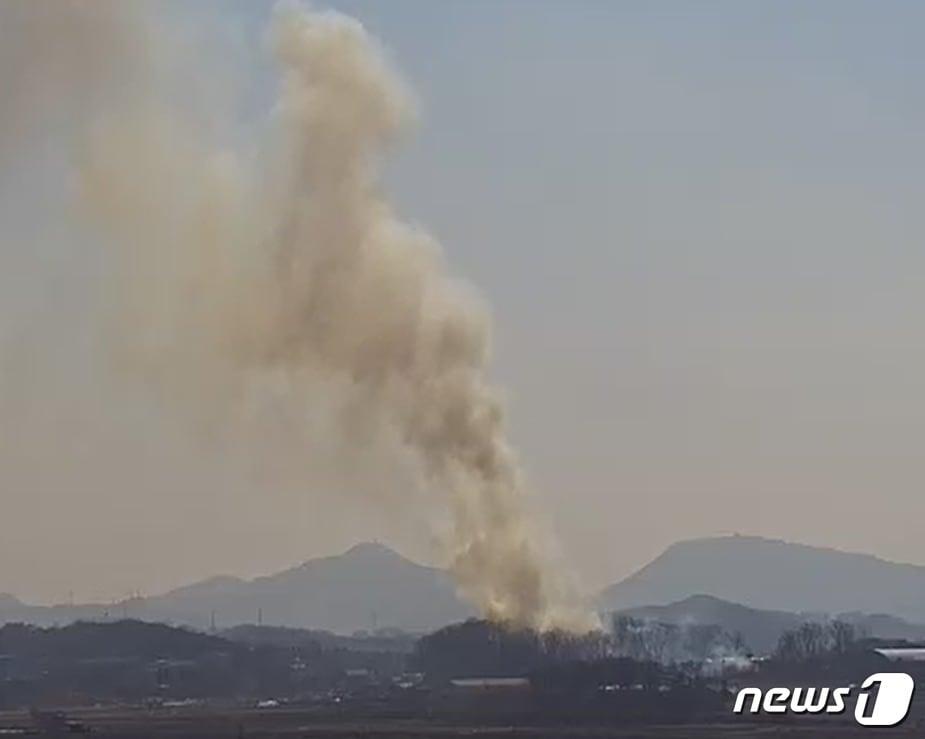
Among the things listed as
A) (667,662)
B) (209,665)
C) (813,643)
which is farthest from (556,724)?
(209,665)

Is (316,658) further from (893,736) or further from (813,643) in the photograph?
(893,736)

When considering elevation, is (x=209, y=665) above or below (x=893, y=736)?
above

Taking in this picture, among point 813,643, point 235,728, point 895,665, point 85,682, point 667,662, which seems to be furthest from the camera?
point 85,682

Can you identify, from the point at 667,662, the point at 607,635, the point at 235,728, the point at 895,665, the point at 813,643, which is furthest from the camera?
the point at 813,643

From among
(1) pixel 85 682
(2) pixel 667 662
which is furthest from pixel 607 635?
(1) pixel 85 682

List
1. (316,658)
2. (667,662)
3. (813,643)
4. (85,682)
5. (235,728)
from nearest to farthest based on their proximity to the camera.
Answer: (235,728) < (667,662) < (813,643) < (85,682) < (316,658)

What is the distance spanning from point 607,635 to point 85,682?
38483mm

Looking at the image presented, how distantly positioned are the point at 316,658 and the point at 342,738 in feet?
229

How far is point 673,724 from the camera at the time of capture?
83.4 meters

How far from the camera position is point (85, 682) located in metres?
133

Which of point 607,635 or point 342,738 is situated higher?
point 607,635

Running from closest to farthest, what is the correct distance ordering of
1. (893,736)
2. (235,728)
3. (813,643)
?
(893,736) < (235,728) < (813,643)

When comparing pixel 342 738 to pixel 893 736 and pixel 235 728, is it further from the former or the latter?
pixel 893 736

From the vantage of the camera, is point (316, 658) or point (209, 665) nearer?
point (209, 665)
